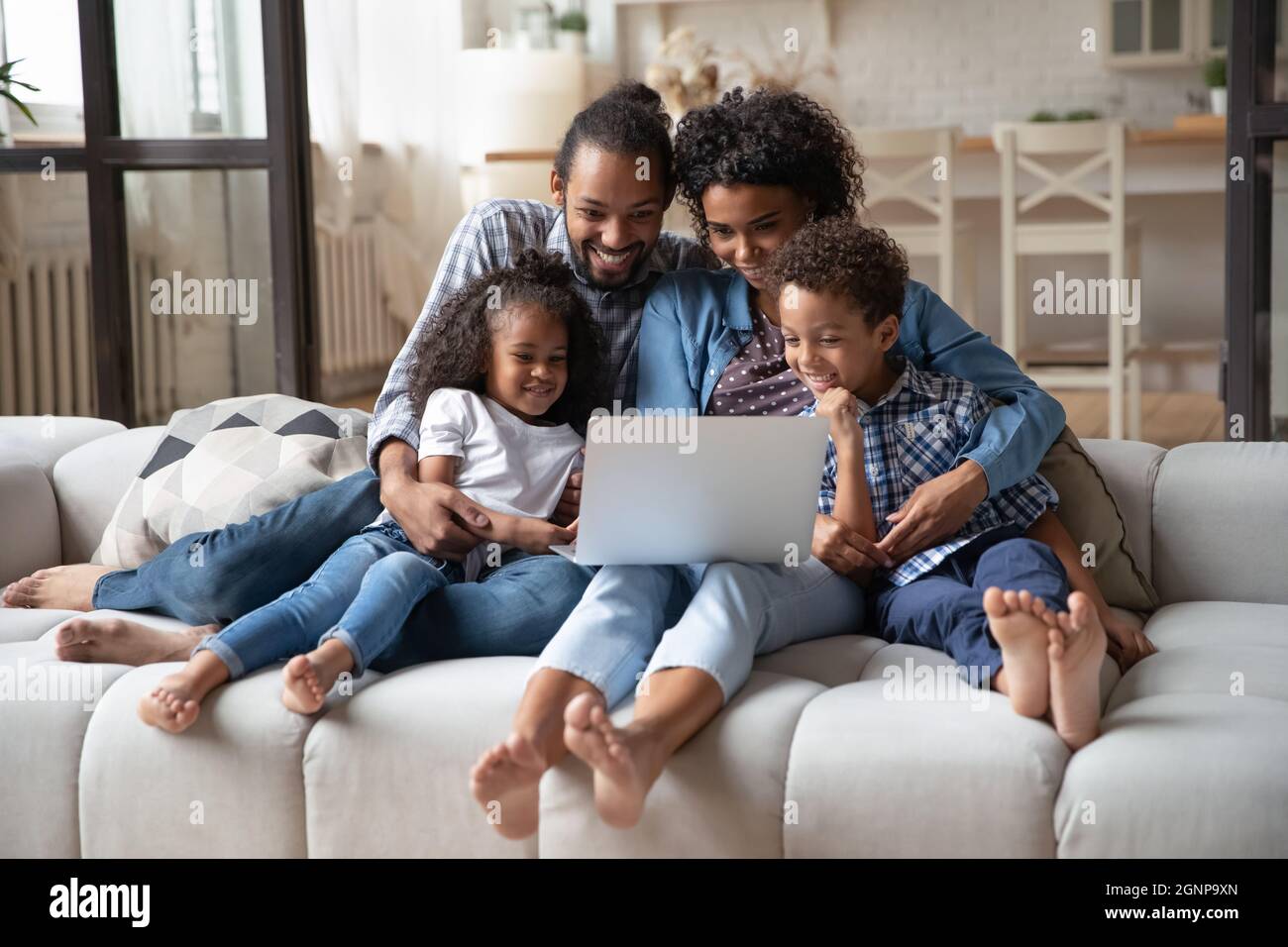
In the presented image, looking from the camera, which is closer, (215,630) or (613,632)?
(613,632)

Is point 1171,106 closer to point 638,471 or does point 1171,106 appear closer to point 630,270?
point 630,270

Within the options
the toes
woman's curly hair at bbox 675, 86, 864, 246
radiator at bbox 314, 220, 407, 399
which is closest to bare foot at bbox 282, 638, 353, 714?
the toes

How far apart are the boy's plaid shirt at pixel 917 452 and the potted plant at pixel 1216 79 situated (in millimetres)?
3322

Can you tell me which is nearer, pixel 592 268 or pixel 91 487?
pixel 592 268

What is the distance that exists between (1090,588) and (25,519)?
1.58 m

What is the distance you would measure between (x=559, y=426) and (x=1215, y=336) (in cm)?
385

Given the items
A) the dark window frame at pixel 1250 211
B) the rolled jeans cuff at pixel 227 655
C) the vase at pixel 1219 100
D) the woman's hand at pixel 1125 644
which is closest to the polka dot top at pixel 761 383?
the woman's hand at pixel 1125 644

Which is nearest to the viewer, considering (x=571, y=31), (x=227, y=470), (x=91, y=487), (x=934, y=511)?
(x=934, y=511)

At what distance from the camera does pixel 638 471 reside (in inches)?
59.9

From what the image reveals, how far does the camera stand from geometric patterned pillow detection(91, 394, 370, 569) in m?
2.05

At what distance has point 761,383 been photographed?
1920mm

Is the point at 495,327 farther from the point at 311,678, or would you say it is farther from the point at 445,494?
the point at 311,678

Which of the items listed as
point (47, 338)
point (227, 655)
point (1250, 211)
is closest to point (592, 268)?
point (227, 655)

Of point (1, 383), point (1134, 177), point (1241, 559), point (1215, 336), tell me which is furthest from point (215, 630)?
point (1215, 336)
